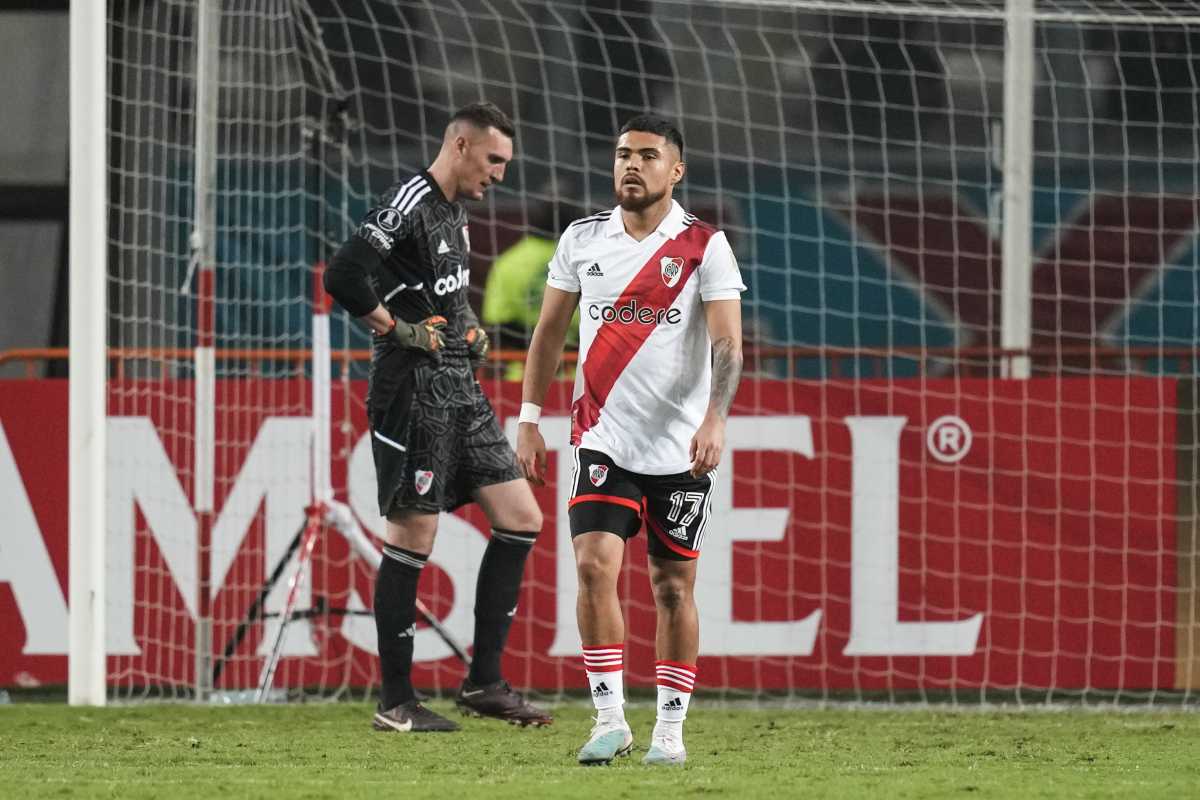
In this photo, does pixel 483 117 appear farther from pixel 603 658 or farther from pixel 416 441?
pixel 603 658

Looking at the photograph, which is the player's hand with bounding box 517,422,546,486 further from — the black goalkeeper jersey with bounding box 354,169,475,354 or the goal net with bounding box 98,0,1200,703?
the goal net with bounding box 98,0,1200,703

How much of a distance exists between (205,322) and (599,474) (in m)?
3.14

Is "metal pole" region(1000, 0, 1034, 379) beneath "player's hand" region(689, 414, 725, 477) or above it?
above

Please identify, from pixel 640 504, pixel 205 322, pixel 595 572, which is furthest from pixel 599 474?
pixel 205 322

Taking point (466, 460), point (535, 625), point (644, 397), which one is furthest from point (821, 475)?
point (644, 397)

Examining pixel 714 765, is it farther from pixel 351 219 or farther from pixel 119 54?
pixel 351 219

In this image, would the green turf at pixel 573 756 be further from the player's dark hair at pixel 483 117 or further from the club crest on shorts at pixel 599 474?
the player's dark hair at pixel 483 117

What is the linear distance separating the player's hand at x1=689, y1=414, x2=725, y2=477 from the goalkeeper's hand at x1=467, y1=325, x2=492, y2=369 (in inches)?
64.5

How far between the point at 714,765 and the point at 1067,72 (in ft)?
23.1

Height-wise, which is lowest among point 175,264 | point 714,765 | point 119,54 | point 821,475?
point 714,765

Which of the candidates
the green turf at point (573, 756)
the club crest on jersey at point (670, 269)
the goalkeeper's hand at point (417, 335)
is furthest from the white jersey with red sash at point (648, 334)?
the goalkeeper's hand at point (417, 335)

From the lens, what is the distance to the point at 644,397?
5.08 m

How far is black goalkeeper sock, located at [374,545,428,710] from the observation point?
6.16 meters

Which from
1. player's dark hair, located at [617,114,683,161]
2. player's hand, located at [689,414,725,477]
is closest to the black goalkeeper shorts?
player's dark hair, located at [617,114,683,161]
